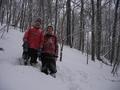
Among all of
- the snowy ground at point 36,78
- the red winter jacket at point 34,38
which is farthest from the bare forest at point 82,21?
the red winter jacket at point 34,38

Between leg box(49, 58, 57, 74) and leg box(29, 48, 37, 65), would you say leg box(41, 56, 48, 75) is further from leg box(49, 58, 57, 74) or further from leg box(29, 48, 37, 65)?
leg box(29, 48, 37, 65)

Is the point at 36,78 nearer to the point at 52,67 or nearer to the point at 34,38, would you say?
the point at 52,67

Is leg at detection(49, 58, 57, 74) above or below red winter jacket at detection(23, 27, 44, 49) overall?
Answer: below

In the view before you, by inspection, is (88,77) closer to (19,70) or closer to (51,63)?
(51,63)

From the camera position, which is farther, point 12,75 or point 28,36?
point 28,36

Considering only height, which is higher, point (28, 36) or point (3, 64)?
point (28, 36)

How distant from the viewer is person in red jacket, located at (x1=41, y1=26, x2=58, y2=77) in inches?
351

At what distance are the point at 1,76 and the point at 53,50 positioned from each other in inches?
110

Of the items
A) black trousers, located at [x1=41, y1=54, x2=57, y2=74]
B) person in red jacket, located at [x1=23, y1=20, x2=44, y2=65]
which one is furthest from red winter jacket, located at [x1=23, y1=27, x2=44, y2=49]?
black trousers, located at [x1=41, y1=54, x2=57, y2=74]

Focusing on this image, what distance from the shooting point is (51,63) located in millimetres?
8961

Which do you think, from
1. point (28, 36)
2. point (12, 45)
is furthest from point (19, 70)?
point (12, 45)

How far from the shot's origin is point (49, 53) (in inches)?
353

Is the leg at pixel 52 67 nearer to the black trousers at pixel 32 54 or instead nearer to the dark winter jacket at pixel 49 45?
the dark winter jacket at pixel 49 45

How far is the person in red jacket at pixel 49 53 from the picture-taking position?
29.3 feet
